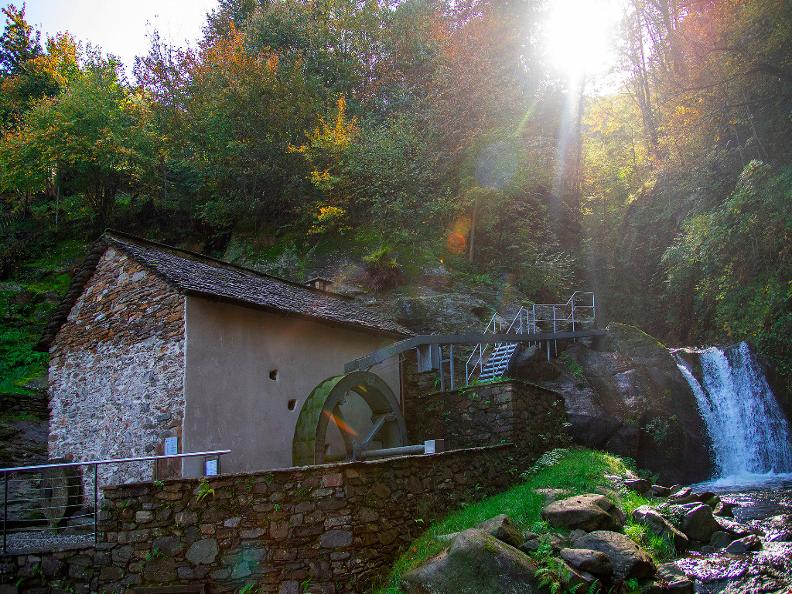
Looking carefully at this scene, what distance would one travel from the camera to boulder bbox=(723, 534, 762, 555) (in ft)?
28.2

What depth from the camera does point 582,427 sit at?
49.0 feet

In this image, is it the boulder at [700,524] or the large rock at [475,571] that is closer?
the large rock at [475,571]

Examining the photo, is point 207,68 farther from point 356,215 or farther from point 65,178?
point 356,215

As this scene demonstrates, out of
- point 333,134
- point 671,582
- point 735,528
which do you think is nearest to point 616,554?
point 671,582

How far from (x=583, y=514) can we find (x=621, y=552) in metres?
0.82

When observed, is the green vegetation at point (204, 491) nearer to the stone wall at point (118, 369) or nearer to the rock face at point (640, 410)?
the stone wall at point (118, 369)

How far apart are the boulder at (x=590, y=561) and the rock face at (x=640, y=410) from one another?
7.63 metres

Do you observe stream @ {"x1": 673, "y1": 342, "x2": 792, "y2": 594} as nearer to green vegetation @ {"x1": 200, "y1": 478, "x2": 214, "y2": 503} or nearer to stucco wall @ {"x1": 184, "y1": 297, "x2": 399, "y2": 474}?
green vegetation @ {"x1": 200, "y1": 478, "x2": 214, "y2": 503}

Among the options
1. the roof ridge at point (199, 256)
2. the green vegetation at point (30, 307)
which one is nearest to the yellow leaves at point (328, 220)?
the roof ridge at point (199, 256)

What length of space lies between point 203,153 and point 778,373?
67.3 feet

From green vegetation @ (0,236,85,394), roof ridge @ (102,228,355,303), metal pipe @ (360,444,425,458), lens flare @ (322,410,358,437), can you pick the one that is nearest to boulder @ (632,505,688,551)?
metal pipe @ (360,444,425,458)

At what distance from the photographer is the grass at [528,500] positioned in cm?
778

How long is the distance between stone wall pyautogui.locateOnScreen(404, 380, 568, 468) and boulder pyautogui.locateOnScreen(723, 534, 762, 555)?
3835mm

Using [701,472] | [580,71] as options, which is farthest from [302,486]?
[580,71]
